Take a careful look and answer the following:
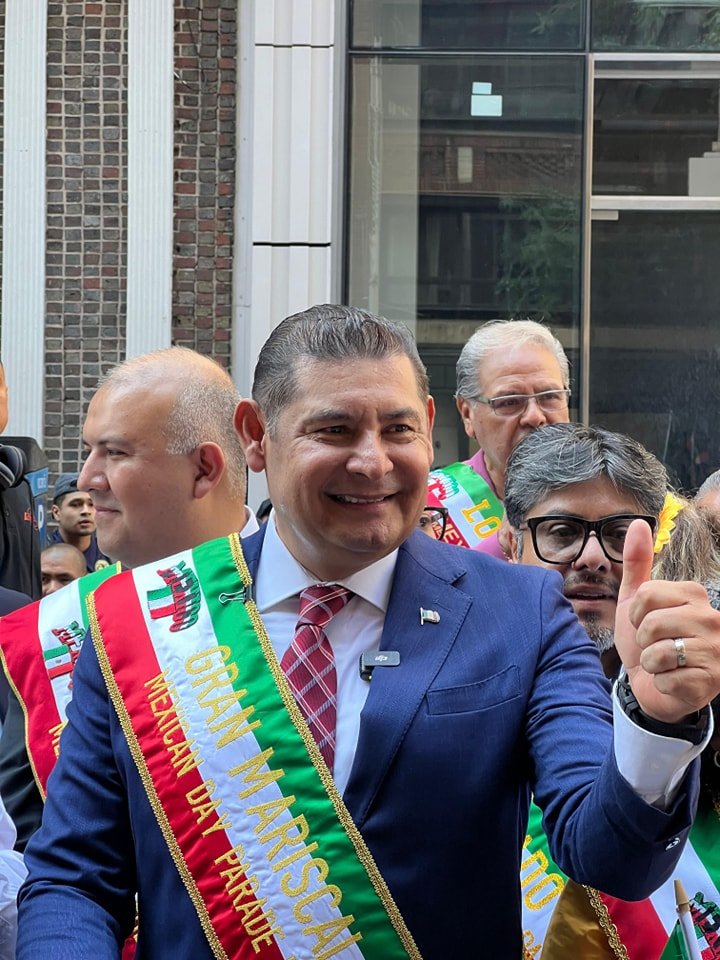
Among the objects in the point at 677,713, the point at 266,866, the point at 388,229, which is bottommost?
the point at 266,866

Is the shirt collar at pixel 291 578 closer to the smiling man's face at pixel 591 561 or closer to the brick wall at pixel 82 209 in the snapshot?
the smiling man's face at pixel 591 561

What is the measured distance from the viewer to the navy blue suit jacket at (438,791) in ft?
6.12

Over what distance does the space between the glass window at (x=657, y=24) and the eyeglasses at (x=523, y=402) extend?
16.7 feet

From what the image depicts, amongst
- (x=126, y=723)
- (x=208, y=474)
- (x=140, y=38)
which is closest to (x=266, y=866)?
(x=126, y=723)

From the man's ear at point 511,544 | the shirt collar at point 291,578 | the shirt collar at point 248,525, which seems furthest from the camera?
the shirt collar at point 248,525

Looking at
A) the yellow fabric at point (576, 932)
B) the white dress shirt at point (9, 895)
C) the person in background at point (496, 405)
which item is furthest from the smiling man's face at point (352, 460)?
the person in background at point (496, 405)

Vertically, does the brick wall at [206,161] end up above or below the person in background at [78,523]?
above

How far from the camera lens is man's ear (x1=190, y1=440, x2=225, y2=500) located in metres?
3.15

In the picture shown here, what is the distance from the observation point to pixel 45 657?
280 cm

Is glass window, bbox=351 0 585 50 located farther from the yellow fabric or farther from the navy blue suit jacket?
the yellow fabric

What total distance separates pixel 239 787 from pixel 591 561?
104cm

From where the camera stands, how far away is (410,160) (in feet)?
28.6

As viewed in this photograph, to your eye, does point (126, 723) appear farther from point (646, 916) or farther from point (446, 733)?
point (646, 916)

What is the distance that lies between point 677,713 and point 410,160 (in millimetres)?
7524
